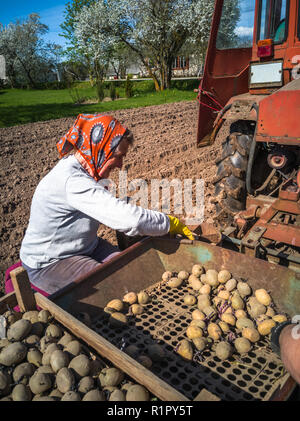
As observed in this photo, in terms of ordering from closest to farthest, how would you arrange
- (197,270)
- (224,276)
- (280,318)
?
(280,318) → (224,276) → (197,270)

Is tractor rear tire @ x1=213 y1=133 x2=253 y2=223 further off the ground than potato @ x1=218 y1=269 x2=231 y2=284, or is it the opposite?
tractor rear tire @ x1=213 y1=133 x2=253 y2=223

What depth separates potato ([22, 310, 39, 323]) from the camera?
1754mm

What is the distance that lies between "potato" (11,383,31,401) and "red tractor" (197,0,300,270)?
1.67m

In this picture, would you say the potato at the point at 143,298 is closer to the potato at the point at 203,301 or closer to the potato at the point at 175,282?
the potato at the point at 175,282

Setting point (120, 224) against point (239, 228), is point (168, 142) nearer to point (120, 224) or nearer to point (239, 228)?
point (239, 228)

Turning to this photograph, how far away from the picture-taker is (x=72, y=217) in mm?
2479

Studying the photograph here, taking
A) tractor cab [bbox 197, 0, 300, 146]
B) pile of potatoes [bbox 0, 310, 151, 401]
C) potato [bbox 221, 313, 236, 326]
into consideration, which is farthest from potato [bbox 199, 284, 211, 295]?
tractor cab [bbox 197, 0, 300, 146]

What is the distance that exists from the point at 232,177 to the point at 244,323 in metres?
1.87

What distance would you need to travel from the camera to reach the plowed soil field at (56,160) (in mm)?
4495

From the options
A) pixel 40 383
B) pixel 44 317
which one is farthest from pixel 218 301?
pixel 40 383

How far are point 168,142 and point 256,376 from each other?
22.0 feet

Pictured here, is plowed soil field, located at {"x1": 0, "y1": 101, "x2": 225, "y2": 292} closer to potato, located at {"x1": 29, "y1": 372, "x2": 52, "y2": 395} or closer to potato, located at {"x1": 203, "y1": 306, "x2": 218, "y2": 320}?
potato, located at {"x1": 203, "y1": 306, "x2": 218, "y2": 320}

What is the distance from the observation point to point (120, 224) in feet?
7.15

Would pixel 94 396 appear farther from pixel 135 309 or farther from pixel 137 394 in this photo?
pixel 135 309
